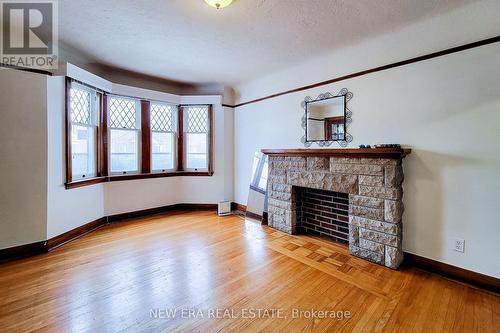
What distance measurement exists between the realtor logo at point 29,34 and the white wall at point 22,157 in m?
0.20

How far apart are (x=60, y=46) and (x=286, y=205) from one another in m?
3.80

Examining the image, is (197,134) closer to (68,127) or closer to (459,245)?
(68,127)

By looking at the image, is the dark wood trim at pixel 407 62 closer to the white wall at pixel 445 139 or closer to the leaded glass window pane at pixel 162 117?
the white wall at pixel 445 139

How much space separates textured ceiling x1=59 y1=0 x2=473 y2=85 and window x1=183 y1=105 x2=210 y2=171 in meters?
1.26

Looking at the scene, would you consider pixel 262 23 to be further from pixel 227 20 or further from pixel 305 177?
pixel 305 177

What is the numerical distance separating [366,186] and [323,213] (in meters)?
0.92

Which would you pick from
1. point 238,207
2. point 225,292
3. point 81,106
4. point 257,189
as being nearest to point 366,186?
point 225,292

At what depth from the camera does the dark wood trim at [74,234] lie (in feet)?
9.82

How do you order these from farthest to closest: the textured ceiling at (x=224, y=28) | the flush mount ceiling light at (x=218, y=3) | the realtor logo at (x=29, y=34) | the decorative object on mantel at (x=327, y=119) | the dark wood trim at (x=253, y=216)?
the dark wood trim at (x=253, y=216) → the decorative object on mantel at (x=327, y=119) → the realtor logo at (x=29, y=34) → the textured ceiling at (x=224, y=28) → the flush mount ceiling light at (x=218, y=3)

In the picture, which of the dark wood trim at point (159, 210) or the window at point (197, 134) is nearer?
the dark wood trim at point (159, 210)

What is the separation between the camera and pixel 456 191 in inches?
90.0

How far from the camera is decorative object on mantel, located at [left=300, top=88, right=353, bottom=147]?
3.12 metres

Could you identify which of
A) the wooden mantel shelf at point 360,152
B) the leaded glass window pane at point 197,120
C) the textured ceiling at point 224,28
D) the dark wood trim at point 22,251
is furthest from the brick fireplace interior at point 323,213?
the dark wood trim at point 22,251

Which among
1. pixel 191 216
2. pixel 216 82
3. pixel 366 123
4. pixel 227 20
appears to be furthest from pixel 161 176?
pixel 366 123
